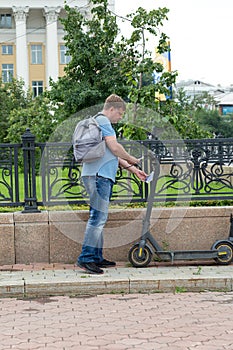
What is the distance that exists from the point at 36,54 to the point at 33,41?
142cm

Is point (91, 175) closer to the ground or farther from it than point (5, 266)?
farther from it

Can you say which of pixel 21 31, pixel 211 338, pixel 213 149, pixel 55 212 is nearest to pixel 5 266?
pixel 55 212

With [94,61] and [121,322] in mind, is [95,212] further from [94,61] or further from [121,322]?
[94,61]

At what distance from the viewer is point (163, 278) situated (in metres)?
8.20

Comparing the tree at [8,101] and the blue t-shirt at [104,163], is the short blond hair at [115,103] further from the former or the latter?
the tree at [8,101]

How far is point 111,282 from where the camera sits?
319 inches

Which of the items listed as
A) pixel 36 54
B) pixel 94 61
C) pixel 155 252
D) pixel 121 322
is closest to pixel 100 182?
pixel 155 252

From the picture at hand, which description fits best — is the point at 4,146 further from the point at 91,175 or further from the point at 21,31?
the point at 21,31

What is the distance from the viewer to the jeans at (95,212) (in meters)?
8.59

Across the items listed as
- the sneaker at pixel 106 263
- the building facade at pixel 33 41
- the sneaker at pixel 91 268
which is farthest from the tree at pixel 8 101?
the sneaker at pixel 91 268

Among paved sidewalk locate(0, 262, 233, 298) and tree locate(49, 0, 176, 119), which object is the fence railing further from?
tree locate(49, 0, 176, 119)

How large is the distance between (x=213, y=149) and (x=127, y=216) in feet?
4.53

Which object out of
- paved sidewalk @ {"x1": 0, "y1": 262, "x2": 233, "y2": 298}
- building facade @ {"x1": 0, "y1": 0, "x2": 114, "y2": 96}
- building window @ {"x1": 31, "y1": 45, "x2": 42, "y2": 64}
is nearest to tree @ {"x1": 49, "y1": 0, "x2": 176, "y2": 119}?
paved sidewalk @ {"x1": 0, "y1": 262, "x2": 233, "y2": 298}

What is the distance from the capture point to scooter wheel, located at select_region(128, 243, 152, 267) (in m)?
8.87
